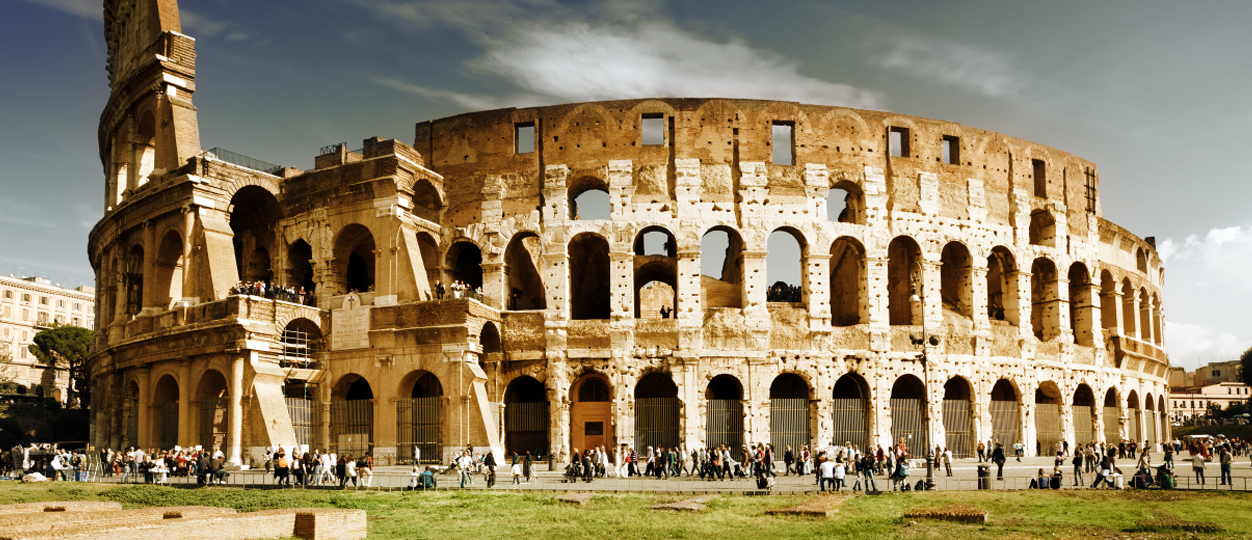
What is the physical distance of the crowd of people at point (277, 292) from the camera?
29.7 meters

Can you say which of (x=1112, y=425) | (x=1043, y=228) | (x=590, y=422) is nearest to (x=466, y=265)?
(x=590, y=422)

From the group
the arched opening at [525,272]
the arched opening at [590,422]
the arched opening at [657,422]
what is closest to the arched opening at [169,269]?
the arched opening at [525,272]

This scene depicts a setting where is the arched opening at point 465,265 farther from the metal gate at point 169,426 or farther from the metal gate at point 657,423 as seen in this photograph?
the metal gate at point 169,426

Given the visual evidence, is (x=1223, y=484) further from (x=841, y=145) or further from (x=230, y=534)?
(x=230, y=534)

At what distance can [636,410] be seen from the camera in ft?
103

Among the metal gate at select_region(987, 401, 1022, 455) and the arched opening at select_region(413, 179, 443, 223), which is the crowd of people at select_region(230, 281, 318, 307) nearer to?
the arched opening at select_region(413, 179, 443, 223)

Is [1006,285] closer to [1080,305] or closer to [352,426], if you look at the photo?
[1080,305]

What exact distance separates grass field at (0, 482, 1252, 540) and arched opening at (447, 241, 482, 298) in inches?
492

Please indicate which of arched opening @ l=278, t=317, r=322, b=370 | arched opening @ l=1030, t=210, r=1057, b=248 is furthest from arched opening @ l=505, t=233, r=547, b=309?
arched opening @ l=1030, t=210, r=1057, b=248

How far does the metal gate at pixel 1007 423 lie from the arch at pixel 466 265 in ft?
55.8

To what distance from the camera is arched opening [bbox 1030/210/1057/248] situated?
120ft

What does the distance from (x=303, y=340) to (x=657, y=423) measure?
10.7 meters

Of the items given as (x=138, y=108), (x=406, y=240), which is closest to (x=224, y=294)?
(x=406, y=240)

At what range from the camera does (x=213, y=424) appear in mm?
28953
